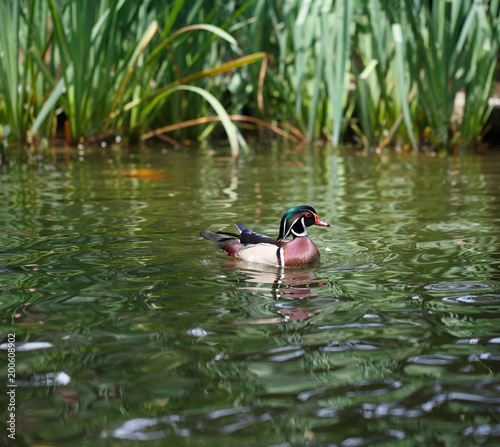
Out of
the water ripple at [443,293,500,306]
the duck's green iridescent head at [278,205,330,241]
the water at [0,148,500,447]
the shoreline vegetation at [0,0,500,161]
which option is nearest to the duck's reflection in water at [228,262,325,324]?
the water at [0,148,500,447]

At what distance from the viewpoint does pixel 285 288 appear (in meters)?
3.32

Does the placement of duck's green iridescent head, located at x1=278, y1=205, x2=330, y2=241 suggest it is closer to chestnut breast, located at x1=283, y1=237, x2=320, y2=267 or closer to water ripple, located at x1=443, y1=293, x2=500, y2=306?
chestnut breast, located at x1=283, y1=237, x2=320, y2=267

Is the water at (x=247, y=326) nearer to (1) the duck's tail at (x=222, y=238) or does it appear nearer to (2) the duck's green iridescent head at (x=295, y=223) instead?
(1) the duck's tail at (x=222, y=238)

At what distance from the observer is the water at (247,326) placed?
2.02 m

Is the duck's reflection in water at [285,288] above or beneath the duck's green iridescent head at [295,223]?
beneath

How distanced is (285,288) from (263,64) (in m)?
6.59

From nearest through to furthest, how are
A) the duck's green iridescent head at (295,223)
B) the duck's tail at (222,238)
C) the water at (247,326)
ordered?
1. the water at (247,326)
2. the duck's green iridescent head at (295,223)
3. the duck's tail at (222,238)

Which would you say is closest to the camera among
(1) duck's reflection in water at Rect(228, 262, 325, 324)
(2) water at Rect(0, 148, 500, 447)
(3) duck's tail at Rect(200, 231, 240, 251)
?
(2) water at Rect(0, 148, 500, 447)

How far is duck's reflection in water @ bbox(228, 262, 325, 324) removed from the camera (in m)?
2.91

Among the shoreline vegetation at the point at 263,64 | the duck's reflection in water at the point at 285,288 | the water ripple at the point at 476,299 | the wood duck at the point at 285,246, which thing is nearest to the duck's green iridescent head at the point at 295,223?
the wood duck at the point at 285,246

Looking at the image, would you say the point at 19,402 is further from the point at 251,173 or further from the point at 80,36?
the point at 80,36

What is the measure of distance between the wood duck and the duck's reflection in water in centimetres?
4

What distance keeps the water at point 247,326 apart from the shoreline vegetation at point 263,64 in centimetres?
260

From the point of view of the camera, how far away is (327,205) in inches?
212
